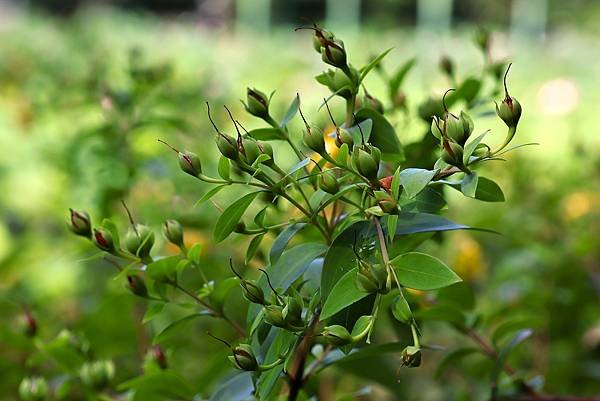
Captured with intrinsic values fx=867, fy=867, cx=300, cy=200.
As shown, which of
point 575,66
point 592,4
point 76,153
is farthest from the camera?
point 592,4

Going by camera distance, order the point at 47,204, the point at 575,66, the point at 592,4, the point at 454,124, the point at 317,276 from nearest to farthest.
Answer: the point at 454,124 → the point at 317,276 → the point at 47,204 → the point at 575,66 → the point at 592,4

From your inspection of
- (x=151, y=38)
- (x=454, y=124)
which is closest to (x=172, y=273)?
(x=454, y=124)

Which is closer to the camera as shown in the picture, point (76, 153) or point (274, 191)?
point (274, 191)

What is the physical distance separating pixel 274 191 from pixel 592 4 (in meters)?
12.1

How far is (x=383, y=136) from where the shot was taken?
1.72 feet

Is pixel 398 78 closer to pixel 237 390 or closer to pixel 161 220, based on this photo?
pixel 237 390

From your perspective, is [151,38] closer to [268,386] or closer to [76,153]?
[76,153]

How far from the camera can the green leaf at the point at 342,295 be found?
415 millimetres

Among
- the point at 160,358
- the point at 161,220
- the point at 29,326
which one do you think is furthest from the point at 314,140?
the point at 161,220

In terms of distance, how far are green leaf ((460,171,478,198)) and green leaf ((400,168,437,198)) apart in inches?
0.6

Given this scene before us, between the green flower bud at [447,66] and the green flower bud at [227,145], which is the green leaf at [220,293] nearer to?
the green flower bud at [227,145]

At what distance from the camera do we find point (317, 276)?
1.71 feet

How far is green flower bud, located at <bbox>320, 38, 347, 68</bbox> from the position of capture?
0.46 metres

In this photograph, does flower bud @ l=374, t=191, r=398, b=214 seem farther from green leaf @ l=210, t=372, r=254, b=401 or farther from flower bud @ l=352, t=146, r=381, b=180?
green leaf @ l=210, t=372, r=254, b=401
